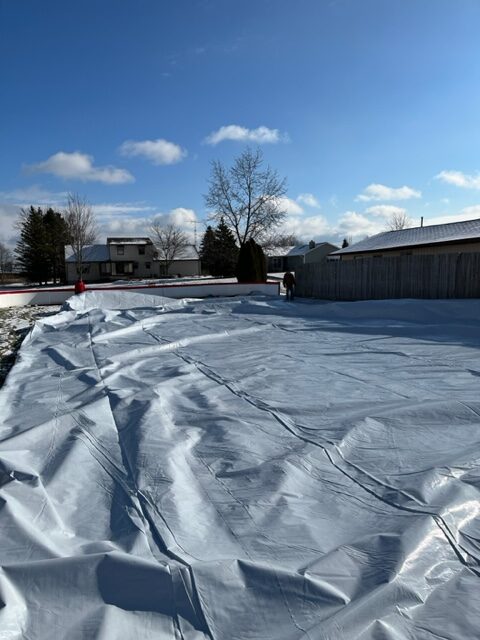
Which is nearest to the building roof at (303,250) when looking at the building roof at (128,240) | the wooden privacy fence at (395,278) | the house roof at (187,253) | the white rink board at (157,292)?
the house roof at (187,253)

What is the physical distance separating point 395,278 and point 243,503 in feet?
46.3

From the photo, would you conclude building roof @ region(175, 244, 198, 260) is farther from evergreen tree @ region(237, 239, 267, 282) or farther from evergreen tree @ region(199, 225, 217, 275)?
evergreen tree @ region(237, 239, 267, 282)

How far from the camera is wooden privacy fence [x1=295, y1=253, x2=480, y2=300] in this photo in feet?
42.5

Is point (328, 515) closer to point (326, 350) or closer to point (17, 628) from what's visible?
point (17, 628)

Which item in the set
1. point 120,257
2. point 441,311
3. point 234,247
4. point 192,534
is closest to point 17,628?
point 192,534

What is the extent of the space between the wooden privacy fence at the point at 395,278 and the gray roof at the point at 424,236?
6021 mm

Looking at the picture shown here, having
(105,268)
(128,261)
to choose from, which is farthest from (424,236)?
(105,268)

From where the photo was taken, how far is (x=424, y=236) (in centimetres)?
2403

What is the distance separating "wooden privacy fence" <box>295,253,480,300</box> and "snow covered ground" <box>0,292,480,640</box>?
832cm

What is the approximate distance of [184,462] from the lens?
3021mm

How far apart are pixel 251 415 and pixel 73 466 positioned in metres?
1.59

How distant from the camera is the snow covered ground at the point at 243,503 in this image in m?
1.66

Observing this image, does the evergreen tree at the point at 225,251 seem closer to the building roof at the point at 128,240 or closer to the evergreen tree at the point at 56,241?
the building roof at the point at 128,240

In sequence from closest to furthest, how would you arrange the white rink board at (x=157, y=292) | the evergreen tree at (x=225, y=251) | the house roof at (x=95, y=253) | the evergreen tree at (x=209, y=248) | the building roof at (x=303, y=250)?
the white rink board at (x=157, y=292) < the evergreen tree at (x=225, y=251) < the evergreen tree at (x=209, y=248) < the house roof at (x=95, y=253) < the building roof at (x=303, y=250)
